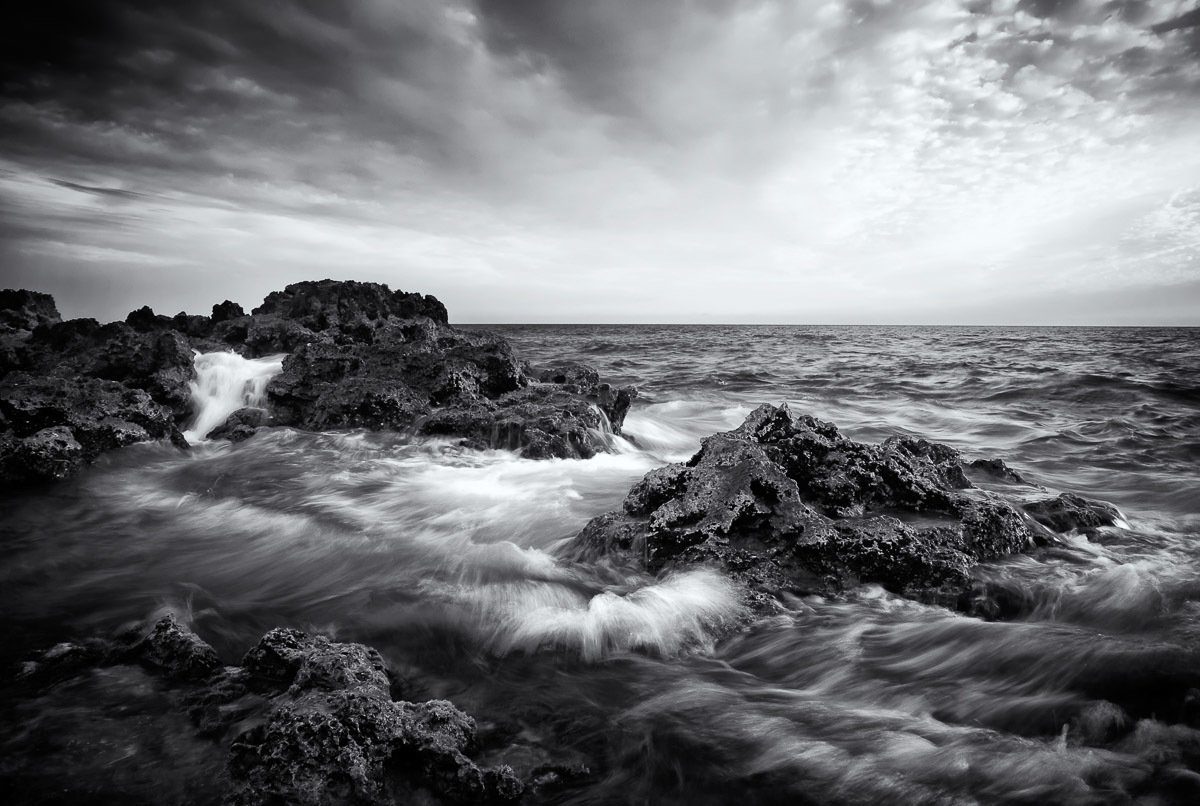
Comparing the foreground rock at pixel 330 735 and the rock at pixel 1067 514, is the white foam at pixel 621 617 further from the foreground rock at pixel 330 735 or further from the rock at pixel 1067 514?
the rock at pixel 1067 514

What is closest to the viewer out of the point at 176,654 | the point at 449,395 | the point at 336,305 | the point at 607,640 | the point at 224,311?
the point at 176,654

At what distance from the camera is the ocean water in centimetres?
255

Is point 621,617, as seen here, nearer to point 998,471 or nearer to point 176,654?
point 176,654

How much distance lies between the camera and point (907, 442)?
5.99m

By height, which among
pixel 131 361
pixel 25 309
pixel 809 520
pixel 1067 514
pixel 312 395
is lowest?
pixel 1067 514

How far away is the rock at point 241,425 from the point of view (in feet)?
31.7

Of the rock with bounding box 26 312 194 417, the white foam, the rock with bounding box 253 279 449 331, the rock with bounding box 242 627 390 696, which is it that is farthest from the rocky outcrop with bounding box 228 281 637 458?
the rock with bounding box 242 627 390 696

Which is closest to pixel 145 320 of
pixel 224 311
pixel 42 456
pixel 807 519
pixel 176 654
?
pixel 224 311

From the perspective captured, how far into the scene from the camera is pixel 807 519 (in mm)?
4270

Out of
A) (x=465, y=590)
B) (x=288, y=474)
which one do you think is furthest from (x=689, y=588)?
(x=288, y=474)

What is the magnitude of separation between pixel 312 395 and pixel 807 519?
9.32 m

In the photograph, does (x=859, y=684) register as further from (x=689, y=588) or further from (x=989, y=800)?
(x=689, y=588)

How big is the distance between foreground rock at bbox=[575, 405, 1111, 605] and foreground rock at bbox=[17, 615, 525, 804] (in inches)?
88.7

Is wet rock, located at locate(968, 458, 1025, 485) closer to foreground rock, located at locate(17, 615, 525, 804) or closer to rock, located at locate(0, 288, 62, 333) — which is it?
foreground rock, located at locate(17, 615, 525, 804)
